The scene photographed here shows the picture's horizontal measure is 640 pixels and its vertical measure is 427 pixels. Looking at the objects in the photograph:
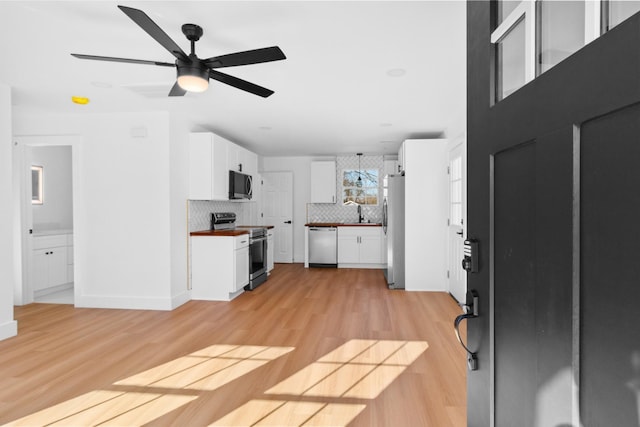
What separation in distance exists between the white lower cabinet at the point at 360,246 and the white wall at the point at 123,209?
3.52 metres

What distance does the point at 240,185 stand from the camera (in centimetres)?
553

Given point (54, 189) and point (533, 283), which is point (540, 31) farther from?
point (54, 189)

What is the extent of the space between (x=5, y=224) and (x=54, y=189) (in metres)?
2.51

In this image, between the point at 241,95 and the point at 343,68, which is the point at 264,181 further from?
the point at 343,68

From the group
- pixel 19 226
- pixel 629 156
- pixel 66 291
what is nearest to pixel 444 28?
pixel 629 156

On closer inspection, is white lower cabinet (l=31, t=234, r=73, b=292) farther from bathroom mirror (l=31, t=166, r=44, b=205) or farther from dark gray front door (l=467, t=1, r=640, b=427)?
dark gray front door (l=467, t=1, r=640, b=427)

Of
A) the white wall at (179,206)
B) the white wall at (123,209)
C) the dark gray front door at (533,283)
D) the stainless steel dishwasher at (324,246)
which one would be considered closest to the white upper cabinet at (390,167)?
the stainless steel dishwasher at (324,246)

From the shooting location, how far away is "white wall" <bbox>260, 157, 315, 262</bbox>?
7973mm

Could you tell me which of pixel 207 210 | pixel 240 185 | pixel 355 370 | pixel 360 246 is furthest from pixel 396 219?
pixel 355 370

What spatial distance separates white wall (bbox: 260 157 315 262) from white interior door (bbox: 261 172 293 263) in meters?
0.10

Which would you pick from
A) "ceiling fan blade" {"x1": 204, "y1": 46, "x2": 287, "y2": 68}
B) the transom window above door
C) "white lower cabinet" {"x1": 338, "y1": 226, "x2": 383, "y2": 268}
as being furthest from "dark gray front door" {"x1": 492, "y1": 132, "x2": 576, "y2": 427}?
"white lower cabinet" {"x1": 338, "y1": 226, "x2": 383, "y2": 268}

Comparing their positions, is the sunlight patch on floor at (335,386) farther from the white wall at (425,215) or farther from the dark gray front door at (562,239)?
the white wall at (425,215)

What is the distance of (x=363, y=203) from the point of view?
7.78 meters

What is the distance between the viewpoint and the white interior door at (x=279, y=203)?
799cm
